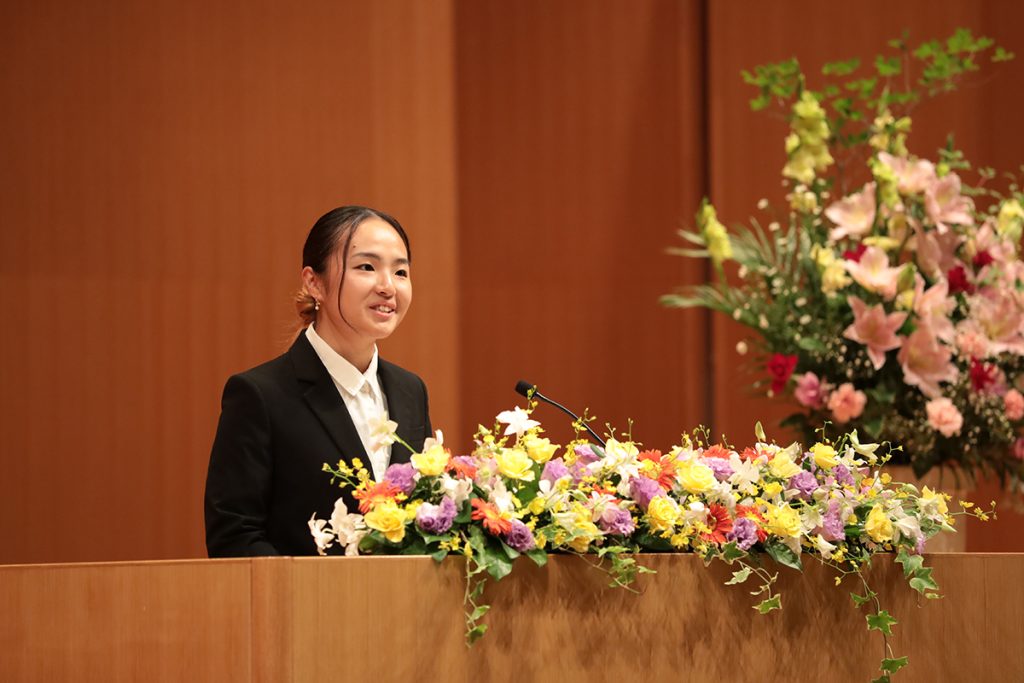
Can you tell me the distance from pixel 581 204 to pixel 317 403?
2.34 meters

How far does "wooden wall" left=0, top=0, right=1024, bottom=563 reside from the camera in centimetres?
388

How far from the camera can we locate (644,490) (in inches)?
77.5

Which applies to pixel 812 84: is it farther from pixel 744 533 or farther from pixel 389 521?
pixel 389 521

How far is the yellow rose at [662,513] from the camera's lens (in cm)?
192

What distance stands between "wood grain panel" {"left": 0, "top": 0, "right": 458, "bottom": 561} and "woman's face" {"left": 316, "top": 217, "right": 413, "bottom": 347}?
1.57m

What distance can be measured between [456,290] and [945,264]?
1.75 metres

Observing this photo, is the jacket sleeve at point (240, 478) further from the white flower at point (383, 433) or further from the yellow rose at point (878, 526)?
the yellow rose at point (878, 526)

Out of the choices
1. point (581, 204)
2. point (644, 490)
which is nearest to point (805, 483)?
point (644, 490)

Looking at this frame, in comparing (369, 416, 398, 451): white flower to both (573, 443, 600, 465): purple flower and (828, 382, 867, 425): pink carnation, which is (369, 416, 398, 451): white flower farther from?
(828, 382, 867, 425): pink carnation

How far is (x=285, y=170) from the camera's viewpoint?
13.4 ft

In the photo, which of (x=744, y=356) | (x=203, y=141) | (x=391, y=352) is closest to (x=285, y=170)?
(x=203, y=141)

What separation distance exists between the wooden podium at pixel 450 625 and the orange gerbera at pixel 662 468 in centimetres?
12

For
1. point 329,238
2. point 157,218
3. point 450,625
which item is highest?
point 157,218

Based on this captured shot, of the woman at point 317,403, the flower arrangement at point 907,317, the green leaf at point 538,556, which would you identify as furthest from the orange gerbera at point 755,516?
the flower arrangement at point 907,317
